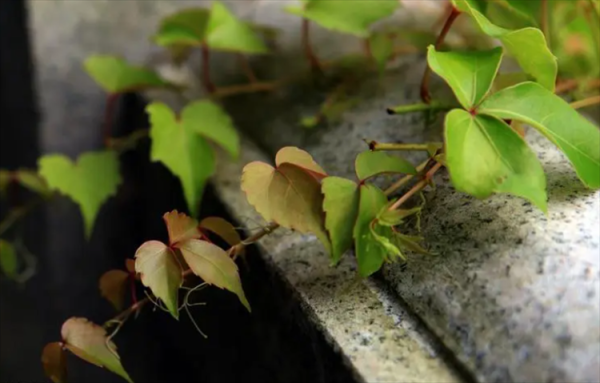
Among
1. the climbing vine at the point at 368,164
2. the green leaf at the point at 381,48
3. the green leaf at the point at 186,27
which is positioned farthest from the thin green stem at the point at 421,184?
the green leaf at the point at 186,27

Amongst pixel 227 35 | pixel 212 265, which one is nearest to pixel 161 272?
pixel 212 265

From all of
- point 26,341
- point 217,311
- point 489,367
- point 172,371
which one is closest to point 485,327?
point 489,367

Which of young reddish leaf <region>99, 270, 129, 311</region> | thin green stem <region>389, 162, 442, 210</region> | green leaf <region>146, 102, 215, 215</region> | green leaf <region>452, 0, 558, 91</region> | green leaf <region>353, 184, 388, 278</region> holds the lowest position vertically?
young reddish leaf <region>99, 270, 129, 311</region>

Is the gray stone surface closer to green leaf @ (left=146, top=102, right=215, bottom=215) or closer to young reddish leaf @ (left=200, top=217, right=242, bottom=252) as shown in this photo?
young reddish leaf @ (left=200, top=217, right=242, bottom=252)

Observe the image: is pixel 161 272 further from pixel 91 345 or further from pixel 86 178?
pixel 86 178

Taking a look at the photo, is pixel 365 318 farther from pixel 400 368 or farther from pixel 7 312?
pixel 7 312

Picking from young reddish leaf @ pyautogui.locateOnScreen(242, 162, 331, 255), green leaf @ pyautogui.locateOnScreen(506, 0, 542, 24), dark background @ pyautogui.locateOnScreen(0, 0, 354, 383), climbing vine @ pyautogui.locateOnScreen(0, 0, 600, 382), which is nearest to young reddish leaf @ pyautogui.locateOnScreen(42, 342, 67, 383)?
climbing vine @ pyautogui.locateOnScreen(0, 0, 600, 382)
